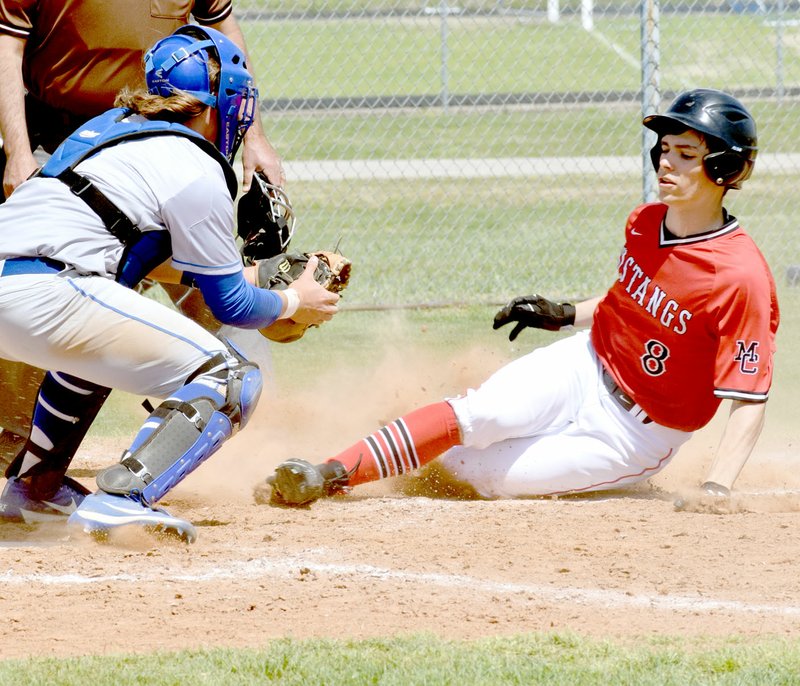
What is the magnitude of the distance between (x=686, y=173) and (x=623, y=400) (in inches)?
34.9

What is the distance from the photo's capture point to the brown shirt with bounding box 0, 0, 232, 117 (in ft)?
17.1

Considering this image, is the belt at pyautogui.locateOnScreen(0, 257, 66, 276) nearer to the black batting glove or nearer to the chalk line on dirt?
the chalk line on dirt

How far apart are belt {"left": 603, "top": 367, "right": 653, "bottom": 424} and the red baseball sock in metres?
0.62

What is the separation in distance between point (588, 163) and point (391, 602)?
42.8ft

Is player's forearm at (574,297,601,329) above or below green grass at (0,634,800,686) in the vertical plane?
below

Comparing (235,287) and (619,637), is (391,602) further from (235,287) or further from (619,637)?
(235,287)

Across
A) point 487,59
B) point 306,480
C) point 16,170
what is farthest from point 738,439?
point 487,59

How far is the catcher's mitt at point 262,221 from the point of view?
16.3 feet

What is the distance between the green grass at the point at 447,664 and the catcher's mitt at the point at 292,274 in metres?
1.77

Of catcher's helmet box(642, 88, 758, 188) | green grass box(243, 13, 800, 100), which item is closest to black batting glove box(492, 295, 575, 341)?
catcher's helmet box(642, 88, 758, 188)

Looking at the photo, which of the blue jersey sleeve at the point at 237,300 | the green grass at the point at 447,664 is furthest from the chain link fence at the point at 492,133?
the green grass at the point at 447,664

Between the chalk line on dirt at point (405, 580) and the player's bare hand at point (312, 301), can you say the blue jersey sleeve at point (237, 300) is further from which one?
the chalk line on dirt at point (405, 580)

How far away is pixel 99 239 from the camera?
4.06 metres

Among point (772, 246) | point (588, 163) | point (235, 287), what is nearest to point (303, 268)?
point (235, 287)
